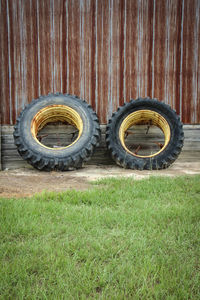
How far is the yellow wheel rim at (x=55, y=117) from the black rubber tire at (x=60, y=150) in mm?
68

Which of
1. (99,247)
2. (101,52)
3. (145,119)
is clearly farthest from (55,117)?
(99,247)

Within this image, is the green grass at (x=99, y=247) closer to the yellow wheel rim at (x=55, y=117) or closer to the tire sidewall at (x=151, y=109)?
the tire sidewall at (x=151, y=109)

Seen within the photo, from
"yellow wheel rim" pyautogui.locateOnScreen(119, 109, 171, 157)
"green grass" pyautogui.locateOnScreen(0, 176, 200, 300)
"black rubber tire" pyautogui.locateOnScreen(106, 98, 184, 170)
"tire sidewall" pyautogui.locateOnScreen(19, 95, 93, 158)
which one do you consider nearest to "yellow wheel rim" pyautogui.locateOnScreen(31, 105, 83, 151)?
"tire sidewall" pyautogui.locateOnScreen(19, 95, 93, 158)

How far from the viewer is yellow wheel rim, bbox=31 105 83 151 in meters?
5.25

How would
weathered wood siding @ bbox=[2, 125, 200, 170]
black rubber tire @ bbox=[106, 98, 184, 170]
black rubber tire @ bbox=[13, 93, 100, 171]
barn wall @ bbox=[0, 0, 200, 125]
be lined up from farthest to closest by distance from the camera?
barn wall @ bbox=[0, 0, 200, 125]
weathered wood siding @ bbox=[2, 125, 200, 170]
black rubber tire @ bbox=[106, 98, 184, 170]
black rubber tire @ bbox=[13, 93, 100, 171]

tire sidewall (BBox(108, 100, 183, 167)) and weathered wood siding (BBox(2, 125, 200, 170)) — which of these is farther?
weathered wood siding (BBox(2, 125, 200, 170))

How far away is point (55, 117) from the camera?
5.75 m

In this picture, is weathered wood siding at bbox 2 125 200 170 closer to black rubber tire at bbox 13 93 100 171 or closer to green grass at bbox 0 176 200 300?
black rubber tire at bbox 13 93 100 171

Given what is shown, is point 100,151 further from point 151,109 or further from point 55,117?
point 151,109

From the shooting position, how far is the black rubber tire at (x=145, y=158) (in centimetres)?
493

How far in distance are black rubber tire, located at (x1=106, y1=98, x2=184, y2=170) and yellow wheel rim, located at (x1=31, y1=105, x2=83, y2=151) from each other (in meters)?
Answer: 0.75

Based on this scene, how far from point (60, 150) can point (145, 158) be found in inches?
68.5

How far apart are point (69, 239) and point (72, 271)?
1.32 ft

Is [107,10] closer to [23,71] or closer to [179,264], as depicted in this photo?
[23,71]
